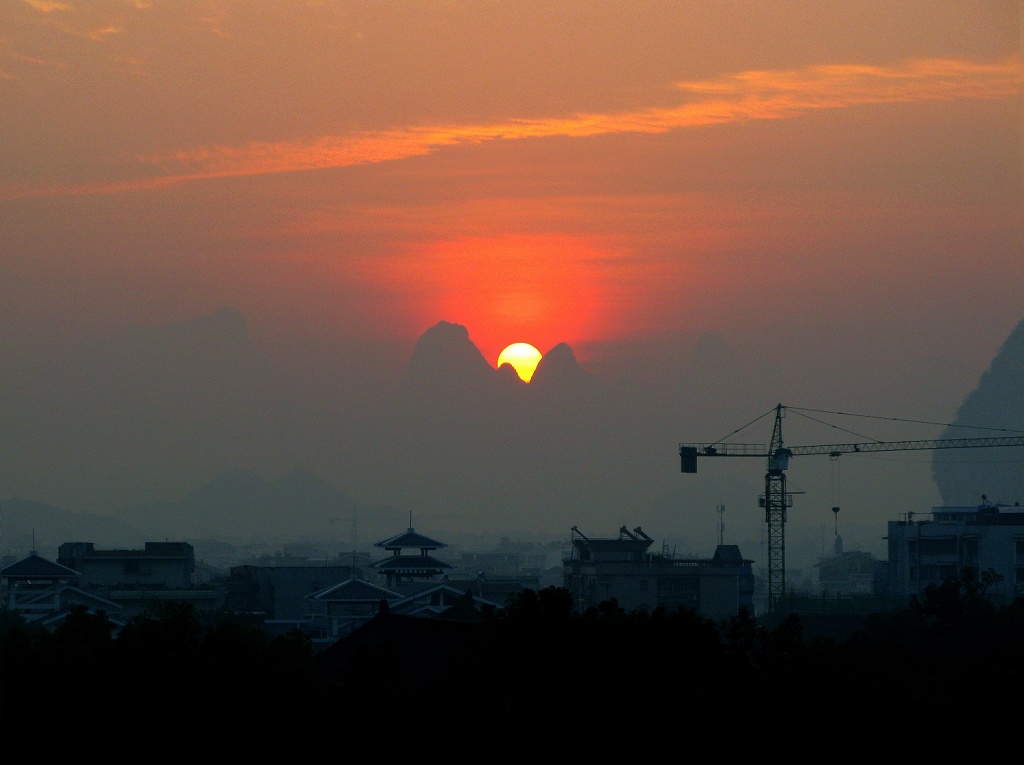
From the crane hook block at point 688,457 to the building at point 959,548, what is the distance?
6298 cm

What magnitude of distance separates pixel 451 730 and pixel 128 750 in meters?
5.85

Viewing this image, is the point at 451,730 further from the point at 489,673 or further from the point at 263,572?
the point at 263,572

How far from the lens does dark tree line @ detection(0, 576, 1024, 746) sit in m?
26.4

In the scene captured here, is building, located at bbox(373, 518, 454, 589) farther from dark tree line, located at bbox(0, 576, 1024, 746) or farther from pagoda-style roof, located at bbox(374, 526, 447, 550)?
dark tree line, located at bbox(0, 576, 1024, 746)

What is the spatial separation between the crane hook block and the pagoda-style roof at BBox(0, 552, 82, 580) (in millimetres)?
100742

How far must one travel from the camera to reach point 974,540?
9731 cm

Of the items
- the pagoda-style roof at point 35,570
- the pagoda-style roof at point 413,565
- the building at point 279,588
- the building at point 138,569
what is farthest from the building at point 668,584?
the pagoda-style roof at point 35,570

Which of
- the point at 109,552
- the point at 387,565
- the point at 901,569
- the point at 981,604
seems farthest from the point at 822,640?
the point at 901,569

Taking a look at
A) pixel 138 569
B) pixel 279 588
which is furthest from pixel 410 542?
pixel 138 569

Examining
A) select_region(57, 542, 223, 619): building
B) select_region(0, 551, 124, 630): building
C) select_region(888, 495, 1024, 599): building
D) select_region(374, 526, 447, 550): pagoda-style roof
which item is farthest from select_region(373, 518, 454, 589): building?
select_region(888, 495, 1024, 599): building

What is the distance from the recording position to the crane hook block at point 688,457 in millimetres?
168750

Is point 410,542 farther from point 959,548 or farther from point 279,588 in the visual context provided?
point 959,548

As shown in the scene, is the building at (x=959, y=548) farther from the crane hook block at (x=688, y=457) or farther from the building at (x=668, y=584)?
the crane hook block at (x=688, y=457)

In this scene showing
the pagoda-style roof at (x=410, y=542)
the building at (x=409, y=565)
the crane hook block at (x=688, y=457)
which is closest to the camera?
the building at (x=409, y=565)
